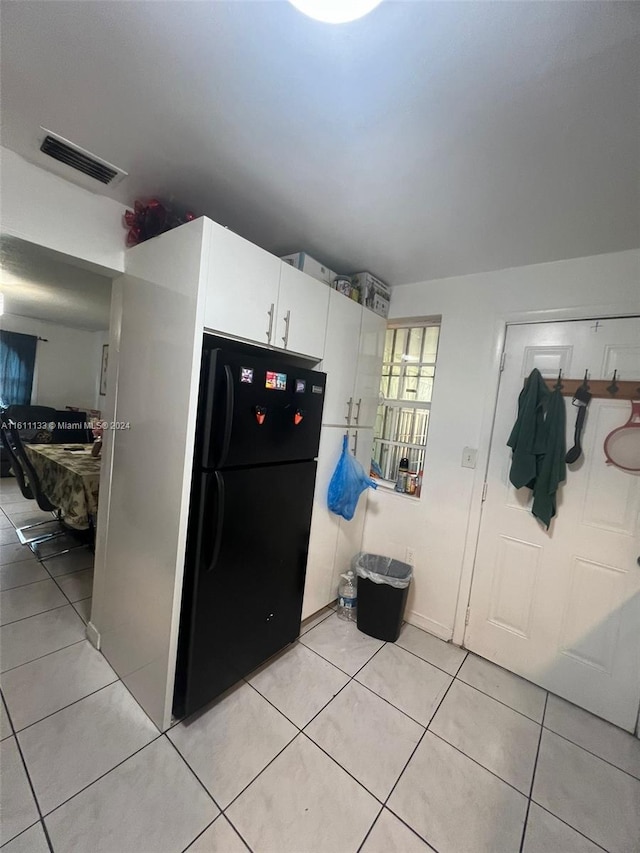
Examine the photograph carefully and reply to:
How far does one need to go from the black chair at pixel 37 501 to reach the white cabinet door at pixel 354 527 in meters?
2.30

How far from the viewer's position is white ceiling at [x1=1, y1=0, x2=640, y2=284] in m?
0.80

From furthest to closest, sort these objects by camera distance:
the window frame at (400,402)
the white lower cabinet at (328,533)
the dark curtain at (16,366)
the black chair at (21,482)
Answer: the dark curtain at (16,366)
the black chair at (21,482)
the window frame at (400,402)
the white lower cabinet at (328,533)

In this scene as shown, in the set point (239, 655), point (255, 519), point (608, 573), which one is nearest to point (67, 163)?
point (255, 519)

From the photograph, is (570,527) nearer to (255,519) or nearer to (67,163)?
(255,519)

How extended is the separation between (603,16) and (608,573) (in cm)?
212

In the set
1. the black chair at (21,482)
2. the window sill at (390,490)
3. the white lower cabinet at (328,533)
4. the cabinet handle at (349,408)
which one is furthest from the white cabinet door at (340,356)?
the black chair at (21,482)

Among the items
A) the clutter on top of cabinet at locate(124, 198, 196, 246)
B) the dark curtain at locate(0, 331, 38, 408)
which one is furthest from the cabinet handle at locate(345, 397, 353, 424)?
the dark curtain at locate(0, 331, 38, 408)

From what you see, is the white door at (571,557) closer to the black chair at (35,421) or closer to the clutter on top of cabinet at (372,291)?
the clutter on top of cabinet at (372,291)

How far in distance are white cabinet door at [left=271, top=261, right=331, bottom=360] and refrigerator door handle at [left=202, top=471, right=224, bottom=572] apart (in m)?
0.71

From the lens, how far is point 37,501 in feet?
9.24

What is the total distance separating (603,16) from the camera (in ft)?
2.43

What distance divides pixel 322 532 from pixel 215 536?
0.88 meters

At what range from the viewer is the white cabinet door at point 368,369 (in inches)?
85.5

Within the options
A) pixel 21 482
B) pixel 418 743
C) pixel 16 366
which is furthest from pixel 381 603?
pixel 16 366
